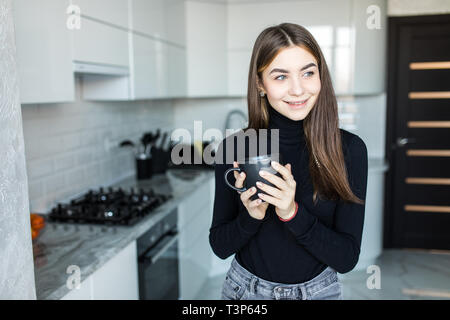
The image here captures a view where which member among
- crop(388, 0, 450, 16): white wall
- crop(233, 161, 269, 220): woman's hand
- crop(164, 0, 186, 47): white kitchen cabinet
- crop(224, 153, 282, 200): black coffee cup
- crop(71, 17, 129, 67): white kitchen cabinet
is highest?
crop(388, 0, 450, 16): white wall

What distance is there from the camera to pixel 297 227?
0.90 meters

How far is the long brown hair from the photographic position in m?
0.89

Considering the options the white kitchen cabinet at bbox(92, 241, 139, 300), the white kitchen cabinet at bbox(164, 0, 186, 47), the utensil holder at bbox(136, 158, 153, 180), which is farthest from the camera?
the utensil holder at bbox(136, 158, 153, 180)

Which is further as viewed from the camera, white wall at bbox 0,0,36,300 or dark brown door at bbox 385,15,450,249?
dark brown door at bbox 385,15,450,249

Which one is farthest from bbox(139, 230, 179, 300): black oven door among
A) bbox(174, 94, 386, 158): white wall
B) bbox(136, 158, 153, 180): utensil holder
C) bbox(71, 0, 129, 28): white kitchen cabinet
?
bbox(174, 94, 386, 158): white wall

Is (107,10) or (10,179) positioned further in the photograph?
(107,10)

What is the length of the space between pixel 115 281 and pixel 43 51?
89cm

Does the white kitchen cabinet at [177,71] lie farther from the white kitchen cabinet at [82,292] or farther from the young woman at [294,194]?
the young woman at [294,194]

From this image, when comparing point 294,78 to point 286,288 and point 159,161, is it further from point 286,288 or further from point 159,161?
point 159,161

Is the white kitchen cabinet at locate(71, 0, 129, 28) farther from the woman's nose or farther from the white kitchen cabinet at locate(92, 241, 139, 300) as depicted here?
the woman's nose

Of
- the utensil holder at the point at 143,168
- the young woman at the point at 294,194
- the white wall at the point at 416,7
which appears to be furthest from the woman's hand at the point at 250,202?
the white wall at the point at 416,7

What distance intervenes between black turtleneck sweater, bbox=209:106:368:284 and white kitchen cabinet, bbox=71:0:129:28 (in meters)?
1.08

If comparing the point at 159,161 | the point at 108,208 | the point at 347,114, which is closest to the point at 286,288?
the point at 108,208
